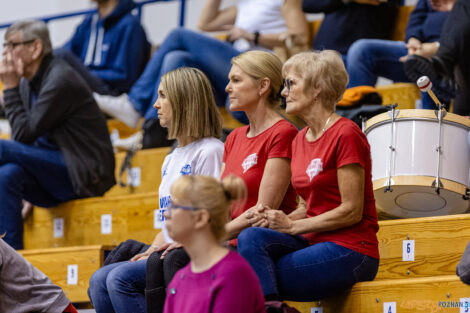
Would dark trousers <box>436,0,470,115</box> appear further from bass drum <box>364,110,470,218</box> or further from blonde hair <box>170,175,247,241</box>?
blonde hair <box>170,175,247,241</box>

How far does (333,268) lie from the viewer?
2.27 metres

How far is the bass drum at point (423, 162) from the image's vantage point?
281cm

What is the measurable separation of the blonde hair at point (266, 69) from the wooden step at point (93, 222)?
112 cm

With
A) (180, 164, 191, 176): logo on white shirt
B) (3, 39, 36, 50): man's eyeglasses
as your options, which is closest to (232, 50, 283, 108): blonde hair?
(180, 164, 191, 176): logo on white shirt

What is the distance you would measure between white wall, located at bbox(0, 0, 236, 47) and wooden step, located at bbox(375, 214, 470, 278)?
3.77 metres

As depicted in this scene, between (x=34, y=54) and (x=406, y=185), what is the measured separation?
75.3 inches

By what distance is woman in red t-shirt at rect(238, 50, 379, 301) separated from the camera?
2.26m

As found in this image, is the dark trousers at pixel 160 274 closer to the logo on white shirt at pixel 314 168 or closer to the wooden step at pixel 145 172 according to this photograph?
the logo on white shirt at pixel 314 168

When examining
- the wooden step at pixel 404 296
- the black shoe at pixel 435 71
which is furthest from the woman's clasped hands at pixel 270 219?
the black shoe at pixel 435 71

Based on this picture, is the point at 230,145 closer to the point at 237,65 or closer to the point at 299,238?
the point at 237,65

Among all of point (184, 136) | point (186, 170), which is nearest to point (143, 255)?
point (186, 170)

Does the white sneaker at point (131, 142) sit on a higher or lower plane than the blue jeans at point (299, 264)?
lower

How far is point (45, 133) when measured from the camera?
382 centimetres

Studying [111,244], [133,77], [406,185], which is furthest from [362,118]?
[133,77]
